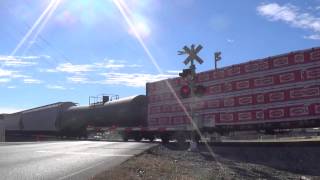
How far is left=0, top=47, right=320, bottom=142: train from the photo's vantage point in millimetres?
23938

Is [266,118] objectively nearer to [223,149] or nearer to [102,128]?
[223,149]

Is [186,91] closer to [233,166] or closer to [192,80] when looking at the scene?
[192,80]

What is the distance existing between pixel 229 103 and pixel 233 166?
420 inches

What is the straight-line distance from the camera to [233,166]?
17531 millimetres

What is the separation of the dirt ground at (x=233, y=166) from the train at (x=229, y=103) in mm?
2009

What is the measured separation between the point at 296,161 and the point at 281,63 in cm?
600

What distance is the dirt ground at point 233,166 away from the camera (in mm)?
14047

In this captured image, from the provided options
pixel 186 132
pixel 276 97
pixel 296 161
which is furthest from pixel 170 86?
pixel 296 161

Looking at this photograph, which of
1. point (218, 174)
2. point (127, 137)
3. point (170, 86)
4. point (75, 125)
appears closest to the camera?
point (218, 174)

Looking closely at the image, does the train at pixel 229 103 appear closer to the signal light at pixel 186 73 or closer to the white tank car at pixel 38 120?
the signal light at pixel 186 73

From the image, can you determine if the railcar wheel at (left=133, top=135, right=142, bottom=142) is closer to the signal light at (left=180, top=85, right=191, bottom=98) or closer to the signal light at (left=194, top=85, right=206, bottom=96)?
the signal light at (left=194, top=85, right=206, bottom=96)

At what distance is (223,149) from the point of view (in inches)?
1000

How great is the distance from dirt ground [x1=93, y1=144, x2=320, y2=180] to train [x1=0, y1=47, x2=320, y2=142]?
201 centimetres

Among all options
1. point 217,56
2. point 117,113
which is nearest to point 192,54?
point 117,113
